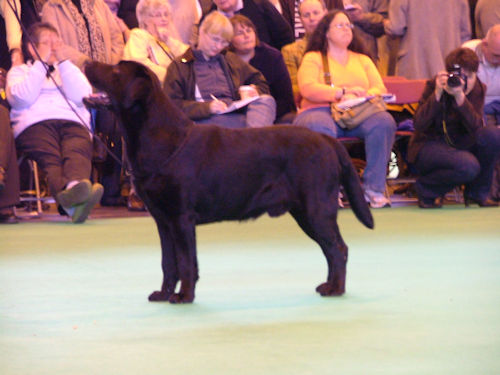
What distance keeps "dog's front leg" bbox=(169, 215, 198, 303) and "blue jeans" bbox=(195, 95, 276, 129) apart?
11.9ft

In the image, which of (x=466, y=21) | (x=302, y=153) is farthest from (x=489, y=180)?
(x=302, y=153)

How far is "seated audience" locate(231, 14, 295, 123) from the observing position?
794 cm

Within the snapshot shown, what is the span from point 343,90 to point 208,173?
14.0ft

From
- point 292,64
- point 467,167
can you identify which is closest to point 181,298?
point 467,167

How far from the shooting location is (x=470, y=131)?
773 centimetres

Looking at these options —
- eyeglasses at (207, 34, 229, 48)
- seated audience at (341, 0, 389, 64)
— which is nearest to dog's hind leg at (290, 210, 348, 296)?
eyeglasses at (207, 34, 229, 48)

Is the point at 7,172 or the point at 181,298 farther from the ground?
the point at 181,298

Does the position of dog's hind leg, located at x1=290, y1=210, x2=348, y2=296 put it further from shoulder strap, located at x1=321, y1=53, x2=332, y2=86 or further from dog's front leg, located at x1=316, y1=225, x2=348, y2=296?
shoulder strap, located at x1=321, y1=53, x2=332, y2=86

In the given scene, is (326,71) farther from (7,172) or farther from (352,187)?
(352,187)

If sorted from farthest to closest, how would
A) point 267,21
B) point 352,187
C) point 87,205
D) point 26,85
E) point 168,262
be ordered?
point 267,21, point 26,85, point 87,205, point 352,187, point 168,262

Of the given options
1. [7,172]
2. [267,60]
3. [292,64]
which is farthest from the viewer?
[292,64]

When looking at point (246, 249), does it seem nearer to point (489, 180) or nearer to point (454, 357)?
point (454, 357)

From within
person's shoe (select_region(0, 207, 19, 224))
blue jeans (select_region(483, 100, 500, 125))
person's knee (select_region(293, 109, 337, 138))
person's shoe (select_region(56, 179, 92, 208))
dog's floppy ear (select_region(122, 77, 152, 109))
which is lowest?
person's shoe (select_region(0, 207, 19, 224))

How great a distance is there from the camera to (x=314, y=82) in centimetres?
783
